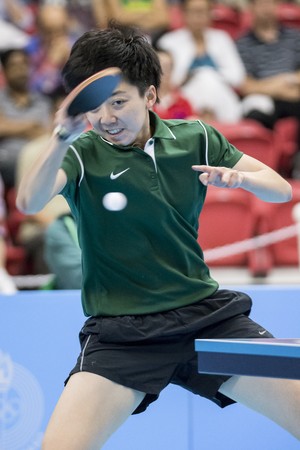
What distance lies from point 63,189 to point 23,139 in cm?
394

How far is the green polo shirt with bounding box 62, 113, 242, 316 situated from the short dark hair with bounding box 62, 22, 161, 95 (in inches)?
7.3

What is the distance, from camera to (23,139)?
6402 mm

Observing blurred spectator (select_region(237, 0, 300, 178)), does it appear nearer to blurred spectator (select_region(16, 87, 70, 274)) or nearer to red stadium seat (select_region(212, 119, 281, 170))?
red stadium seat (select_region(212, 119, 281, 170))

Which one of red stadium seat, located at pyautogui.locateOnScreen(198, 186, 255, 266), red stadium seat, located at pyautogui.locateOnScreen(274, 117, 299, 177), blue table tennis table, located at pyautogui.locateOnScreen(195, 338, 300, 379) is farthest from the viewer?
red stadium seat, located at pyautogui.locateOnScreen(274, 117, 299, 177)

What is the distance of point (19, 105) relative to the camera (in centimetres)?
668

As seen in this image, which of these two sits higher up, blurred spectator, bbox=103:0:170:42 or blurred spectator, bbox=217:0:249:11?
blurred spectator, bbox=103:0:170:42

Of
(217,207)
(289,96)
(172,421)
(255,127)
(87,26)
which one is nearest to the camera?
(172,421)

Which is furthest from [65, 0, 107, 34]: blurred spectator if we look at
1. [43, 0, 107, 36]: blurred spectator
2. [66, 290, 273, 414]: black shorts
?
[66, 290, 273, 414]: black shorts

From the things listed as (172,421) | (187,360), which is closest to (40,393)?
(172,421)

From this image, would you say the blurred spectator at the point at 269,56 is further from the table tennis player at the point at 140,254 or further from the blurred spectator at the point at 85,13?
the table tennis player at the point at 140,254

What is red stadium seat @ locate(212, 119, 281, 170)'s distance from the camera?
6.00m

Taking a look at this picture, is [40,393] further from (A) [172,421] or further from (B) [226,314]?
(B) [226,314]

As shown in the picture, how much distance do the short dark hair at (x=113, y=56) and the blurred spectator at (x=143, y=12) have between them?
192 inches

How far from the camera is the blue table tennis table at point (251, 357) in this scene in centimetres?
199
